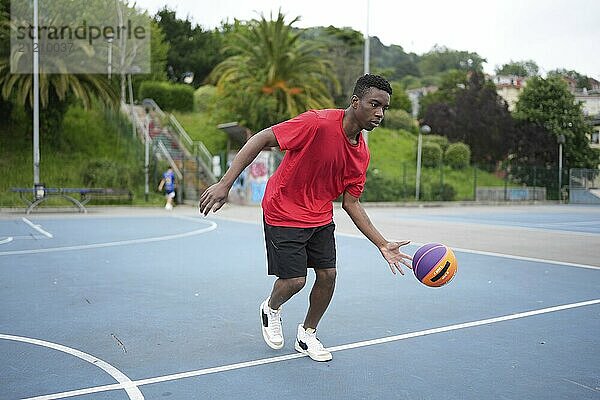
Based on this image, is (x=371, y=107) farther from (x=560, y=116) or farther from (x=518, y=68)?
(x=518, y=68)

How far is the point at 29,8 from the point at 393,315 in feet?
76.0

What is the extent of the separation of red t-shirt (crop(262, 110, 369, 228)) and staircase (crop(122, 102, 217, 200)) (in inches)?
904

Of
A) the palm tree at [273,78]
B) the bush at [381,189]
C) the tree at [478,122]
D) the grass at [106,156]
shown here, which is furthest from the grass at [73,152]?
the tree at [478,122]

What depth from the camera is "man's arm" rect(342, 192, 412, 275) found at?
453 cm

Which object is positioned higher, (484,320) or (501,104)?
(501,104)

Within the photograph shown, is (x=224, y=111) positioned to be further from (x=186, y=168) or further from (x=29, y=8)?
(x=29, y=8)

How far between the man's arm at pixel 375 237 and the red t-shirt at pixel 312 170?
17 centimetres

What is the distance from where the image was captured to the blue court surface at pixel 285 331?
399 cm

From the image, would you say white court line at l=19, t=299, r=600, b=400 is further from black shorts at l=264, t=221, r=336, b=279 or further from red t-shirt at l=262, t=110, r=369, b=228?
red t-shirt at l=262, t=110, r=369, b=228

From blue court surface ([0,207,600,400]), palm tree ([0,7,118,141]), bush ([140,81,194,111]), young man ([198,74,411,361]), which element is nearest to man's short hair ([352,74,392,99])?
young man ([198,74,411,361])

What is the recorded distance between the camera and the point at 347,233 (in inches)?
564

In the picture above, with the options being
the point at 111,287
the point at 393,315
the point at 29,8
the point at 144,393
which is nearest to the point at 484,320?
the point at 393,315

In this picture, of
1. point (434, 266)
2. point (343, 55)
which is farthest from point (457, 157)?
point (434, 266)

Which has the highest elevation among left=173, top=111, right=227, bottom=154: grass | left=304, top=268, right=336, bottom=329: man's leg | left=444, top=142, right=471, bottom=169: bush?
left=173, top=111, right=227, bottom=154: grass
